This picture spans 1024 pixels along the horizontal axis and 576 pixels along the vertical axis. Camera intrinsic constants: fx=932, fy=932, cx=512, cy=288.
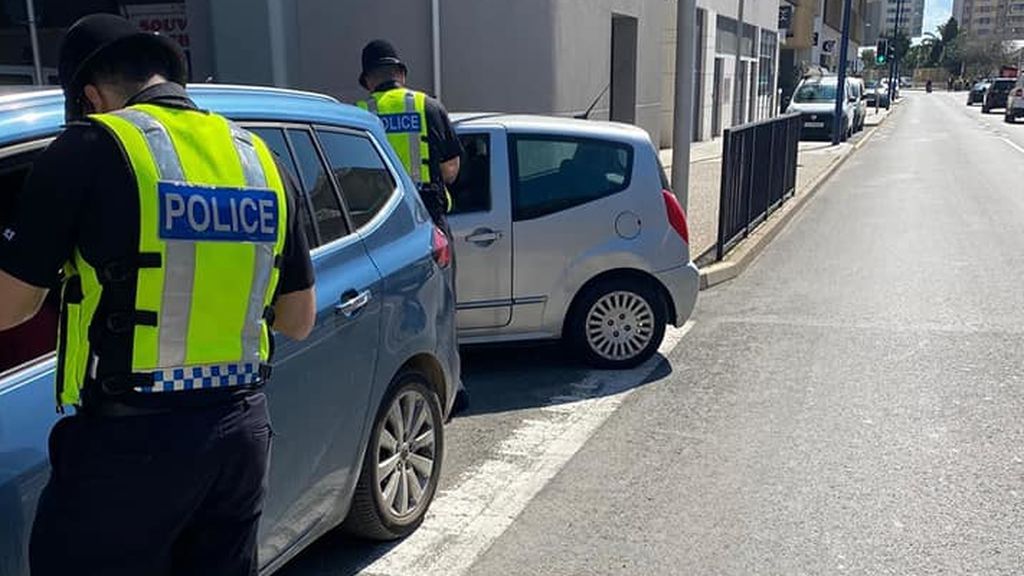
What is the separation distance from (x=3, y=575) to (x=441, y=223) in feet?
11.4

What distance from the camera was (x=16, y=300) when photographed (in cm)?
187

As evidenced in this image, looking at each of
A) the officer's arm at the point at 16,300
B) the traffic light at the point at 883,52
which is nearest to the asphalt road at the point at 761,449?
the officer's arm at the point at 16,300

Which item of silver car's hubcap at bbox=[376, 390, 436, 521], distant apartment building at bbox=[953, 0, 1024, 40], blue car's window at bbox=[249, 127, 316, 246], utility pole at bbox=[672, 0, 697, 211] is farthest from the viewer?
distant apartment building at bbox=[953, 0, 1024, 40]

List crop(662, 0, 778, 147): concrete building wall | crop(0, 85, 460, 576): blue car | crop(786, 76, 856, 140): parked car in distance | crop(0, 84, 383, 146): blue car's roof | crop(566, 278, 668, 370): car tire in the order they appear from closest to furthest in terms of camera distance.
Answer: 1. crop(0, 85, 460, 576): blue car
2. crop(0, 84, 383, 146): blue car's roof
3. crop(566, 278, 668, 370): car tire
4. crop(662, 0, 778, 147): concrete building wall
5. crop(786, 76, 856, 140): parked car in distance

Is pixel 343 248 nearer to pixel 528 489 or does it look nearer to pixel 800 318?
pixel 528 489

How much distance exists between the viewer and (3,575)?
204 cm

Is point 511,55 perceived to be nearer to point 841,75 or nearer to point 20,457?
point 20,457

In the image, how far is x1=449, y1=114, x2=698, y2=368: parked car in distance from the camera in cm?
583

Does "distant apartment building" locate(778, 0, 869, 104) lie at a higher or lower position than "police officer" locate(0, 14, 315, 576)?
higher

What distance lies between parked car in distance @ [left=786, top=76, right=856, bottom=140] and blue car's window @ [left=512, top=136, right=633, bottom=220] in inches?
928

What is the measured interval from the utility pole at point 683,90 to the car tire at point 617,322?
3520mm

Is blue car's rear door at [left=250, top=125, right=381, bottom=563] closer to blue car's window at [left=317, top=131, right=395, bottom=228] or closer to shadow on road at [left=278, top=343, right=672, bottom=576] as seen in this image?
blue car's window at [left=317, top=131, right=395, bottom=228]

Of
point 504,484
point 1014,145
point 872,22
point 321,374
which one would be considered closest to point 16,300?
point 321,374

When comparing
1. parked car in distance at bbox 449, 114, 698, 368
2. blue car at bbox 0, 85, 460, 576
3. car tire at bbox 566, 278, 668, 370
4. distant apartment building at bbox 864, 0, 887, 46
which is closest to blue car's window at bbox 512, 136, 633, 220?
parked car in distance at bbox 449, 114, 698, 368
